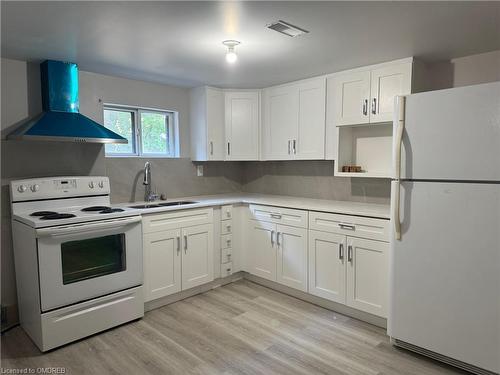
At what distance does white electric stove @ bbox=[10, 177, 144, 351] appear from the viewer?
2.30 m

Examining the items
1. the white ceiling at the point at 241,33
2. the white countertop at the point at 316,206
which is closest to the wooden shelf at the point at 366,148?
the white countertop at the point at 316,206

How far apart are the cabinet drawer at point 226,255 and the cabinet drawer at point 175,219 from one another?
1.34 ft

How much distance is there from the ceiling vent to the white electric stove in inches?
69.4

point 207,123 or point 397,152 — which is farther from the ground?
point 207,123

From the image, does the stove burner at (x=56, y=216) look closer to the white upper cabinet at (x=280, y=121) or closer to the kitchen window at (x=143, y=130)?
the kitchen window at (x=143, y=130)

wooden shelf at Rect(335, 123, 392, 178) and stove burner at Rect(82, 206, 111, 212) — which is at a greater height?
wooden shelf at Rect(335, 123, 392, 178)

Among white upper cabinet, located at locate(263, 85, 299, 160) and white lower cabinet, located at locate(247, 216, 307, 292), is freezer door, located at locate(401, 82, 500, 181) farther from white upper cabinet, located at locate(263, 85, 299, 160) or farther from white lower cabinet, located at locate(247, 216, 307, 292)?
white upper cabinet, located at locate(263, 85, 299, 160)

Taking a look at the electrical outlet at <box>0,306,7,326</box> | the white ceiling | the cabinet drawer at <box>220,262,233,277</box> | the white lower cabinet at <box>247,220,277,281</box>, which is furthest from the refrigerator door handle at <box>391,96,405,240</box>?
the electrical outlet at <box>0,306,7,326</box>

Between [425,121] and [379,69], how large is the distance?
91cm

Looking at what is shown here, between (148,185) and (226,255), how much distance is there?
1.11 m

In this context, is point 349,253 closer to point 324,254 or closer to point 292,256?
point 324,254

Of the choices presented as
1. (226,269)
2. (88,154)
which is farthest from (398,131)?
(88,154)

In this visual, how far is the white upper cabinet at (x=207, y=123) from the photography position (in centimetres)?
376

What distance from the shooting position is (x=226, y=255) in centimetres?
358
